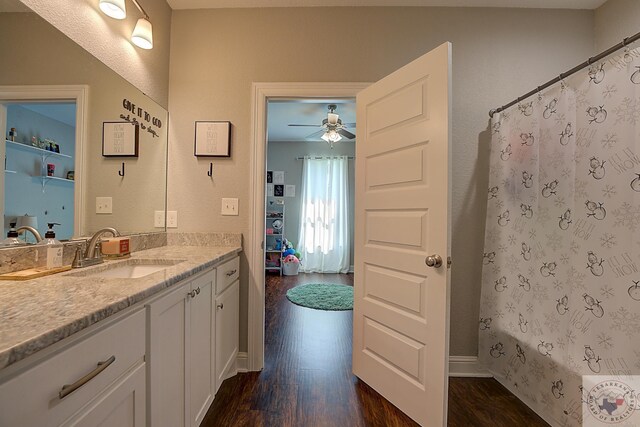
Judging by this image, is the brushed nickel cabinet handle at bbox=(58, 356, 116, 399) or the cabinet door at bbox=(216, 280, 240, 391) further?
the cabinet door at bbox=(216, 280, 240, 391)

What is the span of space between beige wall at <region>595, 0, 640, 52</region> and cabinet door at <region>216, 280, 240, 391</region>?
300 cm

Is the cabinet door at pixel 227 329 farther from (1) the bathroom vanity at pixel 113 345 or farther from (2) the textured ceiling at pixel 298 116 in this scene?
(2) the textured ceiling at pixel 298 116

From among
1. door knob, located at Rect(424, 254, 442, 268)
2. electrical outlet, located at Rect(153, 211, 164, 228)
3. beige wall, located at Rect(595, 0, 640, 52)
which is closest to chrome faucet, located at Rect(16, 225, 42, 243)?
electrical outlet, located at Rect(153, 211, 164, 228)

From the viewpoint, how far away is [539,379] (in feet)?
4.84

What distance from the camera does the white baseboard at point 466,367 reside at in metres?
1.86

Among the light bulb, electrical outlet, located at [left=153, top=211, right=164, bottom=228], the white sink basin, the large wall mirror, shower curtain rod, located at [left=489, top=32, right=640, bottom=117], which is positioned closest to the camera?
the large wall mirror

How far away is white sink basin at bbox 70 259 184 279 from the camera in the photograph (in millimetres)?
1236

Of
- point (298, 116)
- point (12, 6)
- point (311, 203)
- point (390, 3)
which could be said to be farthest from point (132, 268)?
point (311, 203)

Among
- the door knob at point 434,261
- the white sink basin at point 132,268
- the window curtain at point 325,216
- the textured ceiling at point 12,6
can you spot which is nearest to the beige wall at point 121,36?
the textured ceiling at point 12,6

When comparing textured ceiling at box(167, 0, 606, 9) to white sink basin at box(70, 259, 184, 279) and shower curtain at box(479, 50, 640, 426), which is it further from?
white sink basin at box(70, 259, 184, 279)

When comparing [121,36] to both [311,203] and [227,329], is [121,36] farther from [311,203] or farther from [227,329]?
[311,203]

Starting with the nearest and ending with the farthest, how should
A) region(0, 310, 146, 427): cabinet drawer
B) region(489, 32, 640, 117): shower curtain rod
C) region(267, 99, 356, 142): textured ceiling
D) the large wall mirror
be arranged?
1. region(0, 310, 146, 427): cabinet drawer
2. the large wall mirror
3. region(489, 32, 640, 117): shower curtain rod
4. region(267, 99, 356, 142): textured ceiling

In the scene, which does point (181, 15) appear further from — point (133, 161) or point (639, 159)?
point (639, 159)

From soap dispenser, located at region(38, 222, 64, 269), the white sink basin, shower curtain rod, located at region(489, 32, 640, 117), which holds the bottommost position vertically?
the white sink basin
